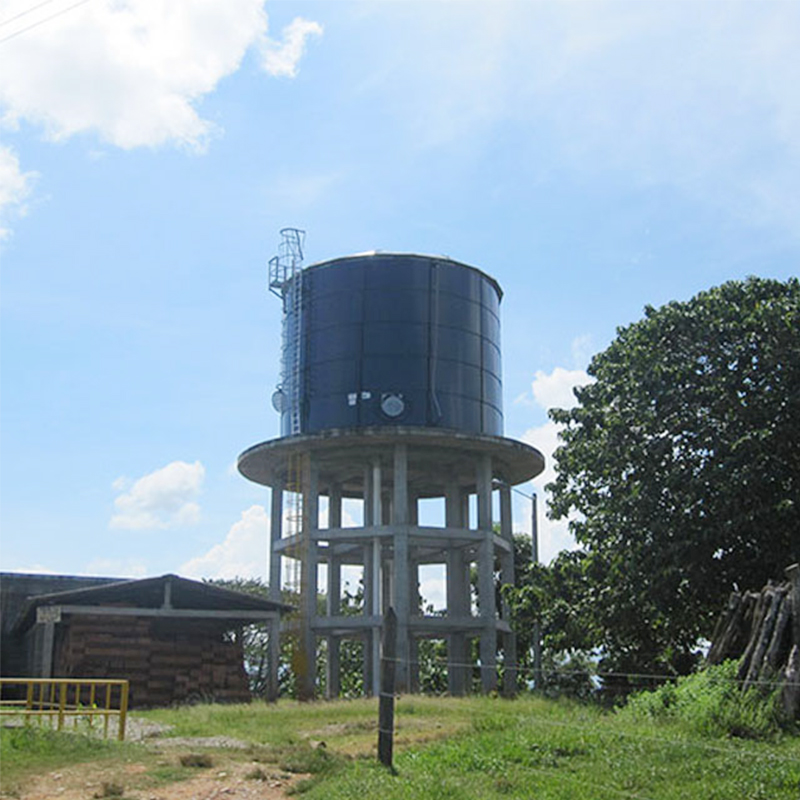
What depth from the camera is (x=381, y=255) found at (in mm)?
36344

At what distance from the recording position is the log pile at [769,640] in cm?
1521

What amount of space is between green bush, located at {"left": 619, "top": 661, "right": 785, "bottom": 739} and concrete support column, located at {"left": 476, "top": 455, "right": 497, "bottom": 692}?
17.7 meters

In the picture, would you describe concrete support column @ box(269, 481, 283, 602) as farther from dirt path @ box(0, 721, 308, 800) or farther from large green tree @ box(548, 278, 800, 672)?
dirt path @ box(0, 721, 308, 800)

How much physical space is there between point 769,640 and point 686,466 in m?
8.96

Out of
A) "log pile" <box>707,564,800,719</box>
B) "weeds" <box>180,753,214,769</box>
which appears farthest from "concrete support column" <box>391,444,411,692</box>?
"weeds" <box>180,753,214,769</box>

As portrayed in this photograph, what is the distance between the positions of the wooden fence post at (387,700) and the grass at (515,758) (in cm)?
21

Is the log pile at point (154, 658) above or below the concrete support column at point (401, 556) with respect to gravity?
below

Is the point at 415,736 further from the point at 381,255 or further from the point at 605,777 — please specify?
the point at 381,255

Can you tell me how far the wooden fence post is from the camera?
1309cm

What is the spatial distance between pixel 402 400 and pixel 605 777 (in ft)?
77.4

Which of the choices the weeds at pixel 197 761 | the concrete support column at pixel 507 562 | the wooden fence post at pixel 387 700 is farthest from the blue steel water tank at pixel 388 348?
the wooden fence post at pixel 387 700

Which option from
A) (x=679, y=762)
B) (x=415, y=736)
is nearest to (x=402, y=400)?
(x=415, y=736)

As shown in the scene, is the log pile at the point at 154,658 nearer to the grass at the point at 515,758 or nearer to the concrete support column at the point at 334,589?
the concrete support column at the point at 334,589

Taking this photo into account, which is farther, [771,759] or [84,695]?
[84,695]
